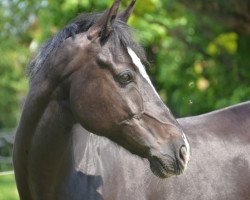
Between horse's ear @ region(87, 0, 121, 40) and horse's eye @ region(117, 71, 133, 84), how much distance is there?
9.5 inches

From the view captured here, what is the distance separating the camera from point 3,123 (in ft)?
78.7

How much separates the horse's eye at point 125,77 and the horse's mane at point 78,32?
6.3 inches

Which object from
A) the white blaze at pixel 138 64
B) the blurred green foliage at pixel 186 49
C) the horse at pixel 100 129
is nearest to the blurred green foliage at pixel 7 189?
the blurred green foliage at pixel 186 49

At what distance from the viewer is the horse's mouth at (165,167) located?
11.2ft

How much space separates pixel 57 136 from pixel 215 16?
434 centimetres

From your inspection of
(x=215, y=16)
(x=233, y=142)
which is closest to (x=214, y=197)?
(x=233, y=142)

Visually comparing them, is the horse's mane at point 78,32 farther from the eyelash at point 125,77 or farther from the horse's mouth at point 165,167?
the horse's mouth at point 165,167

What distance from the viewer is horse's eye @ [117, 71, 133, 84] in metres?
3.48

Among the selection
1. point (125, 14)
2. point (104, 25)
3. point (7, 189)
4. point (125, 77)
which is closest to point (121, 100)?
point (125, 77)

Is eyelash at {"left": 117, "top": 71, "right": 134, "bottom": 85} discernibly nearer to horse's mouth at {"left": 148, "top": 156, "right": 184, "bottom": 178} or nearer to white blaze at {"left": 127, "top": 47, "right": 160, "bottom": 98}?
white blaze at {"left": 127, "top": 47, "right": 160, "bottom": 98}

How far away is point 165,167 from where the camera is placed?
3.41m

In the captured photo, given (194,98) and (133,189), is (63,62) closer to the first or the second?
(133,189)

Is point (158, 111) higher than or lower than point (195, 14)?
higher

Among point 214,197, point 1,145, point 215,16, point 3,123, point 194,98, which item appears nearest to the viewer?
point 214,197
